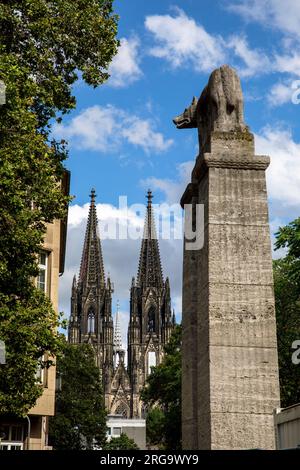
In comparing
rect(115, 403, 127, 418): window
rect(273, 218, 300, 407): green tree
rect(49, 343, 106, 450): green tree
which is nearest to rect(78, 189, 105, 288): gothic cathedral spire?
rect(115, 403, 127, 418): window

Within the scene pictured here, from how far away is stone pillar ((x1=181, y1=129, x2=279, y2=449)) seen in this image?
30.2 ft

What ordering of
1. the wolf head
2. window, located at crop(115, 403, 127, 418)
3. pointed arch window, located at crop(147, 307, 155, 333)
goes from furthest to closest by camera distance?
pointed arch window, located at crop(147, 307, 155, 333)
window, located at crop(115, 403, 127, 418)
the wolf head

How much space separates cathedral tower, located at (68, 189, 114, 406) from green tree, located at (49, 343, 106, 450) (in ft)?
205

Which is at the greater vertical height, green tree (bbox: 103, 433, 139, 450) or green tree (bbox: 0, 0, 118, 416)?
green tree (bbox: 0, 0, 118, 416)

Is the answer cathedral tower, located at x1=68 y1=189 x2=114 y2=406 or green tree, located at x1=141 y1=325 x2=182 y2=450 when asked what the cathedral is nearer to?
cathedral tower, located at x1=68 y1=189 x2=114 y2=406

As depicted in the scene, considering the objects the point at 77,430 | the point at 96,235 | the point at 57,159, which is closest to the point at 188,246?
the point at 57,159

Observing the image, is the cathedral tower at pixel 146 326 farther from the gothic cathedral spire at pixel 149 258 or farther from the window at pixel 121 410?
the window at pixel 121 410

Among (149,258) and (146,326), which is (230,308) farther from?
(149,258)

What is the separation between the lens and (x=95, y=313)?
11881 centimetres

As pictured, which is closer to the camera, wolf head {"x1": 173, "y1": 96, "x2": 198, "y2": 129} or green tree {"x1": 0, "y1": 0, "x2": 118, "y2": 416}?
wolf head {"x1": 173, "y1": 96, "x2": 198, "y2": 129}

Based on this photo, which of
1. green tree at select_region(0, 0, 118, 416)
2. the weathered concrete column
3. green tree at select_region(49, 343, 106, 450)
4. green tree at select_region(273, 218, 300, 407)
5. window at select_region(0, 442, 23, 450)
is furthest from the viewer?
green tree at select_region(49, 343, 106, 450)

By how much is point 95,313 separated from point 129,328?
6.61 metres

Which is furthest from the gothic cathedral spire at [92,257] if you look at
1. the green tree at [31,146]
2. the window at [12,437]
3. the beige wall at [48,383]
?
the green tree at [31,146]
